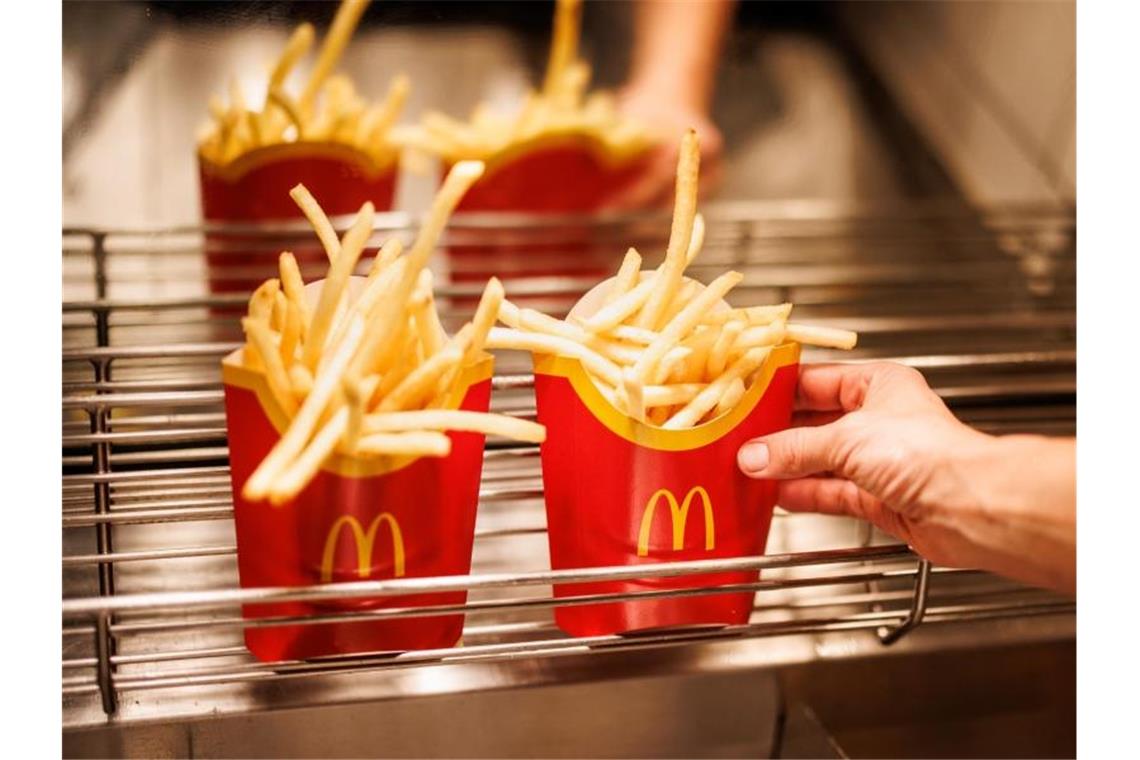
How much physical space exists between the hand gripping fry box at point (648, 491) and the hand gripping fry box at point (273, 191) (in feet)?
0.95

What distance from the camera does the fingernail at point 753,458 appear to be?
3.03ft

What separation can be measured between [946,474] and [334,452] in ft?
1.51

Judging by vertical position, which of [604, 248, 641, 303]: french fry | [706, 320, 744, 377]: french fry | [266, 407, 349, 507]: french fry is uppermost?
[604, 248, 641, 303]: french fry

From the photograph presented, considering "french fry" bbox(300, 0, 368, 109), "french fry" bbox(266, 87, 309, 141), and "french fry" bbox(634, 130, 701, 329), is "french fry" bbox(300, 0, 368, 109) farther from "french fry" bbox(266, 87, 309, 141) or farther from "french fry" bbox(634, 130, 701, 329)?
"french fry" bbox(634, 130, 701, 329)

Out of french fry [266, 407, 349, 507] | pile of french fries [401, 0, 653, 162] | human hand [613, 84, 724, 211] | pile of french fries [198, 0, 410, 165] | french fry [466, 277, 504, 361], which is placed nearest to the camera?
french fry [266, 407, 349, 507]

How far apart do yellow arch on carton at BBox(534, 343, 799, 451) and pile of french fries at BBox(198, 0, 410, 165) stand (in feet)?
1.14

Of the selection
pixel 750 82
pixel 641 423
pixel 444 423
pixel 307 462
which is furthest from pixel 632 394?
pixel 750 82

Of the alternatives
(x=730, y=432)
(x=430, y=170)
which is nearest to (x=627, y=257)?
(x=730, y=432)

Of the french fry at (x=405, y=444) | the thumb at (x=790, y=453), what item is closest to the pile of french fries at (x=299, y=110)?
the french fry at (x=405, y=444)

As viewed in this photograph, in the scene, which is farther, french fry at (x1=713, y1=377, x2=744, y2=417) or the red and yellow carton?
the red and yellow carton

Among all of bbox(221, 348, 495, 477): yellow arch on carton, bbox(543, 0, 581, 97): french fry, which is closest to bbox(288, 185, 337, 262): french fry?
Result: bbox(221, 348, 495, 477): yellow arch on carton

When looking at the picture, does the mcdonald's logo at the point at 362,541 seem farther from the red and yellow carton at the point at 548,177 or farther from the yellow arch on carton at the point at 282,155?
the red and yellow carton at the point at 548,177

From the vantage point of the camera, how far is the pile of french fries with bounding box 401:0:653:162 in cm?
138
